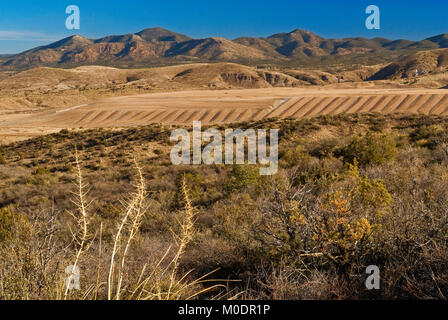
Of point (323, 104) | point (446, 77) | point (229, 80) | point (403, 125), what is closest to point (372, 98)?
point (323, 104)

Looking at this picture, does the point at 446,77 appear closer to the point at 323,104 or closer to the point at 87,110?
the point at 323,104

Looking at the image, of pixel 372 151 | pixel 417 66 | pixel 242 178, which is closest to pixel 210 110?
pixel 372 151

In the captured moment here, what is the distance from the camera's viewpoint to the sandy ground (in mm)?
35656

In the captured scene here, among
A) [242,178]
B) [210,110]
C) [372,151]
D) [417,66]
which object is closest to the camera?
[242,178]

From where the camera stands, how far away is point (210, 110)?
139 feet

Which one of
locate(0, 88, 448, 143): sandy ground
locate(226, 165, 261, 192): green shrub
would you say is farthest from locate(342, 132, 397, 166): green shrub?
locate(0, 88, 448, 143): sandy ground

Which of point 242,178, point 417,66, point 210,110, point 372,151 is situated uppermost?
point 417,66

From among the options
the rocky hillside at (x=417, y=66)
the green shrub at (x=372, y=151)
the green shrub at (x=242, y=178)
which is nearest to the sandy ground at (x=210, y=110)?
the green shrub at (x=372, y=151)

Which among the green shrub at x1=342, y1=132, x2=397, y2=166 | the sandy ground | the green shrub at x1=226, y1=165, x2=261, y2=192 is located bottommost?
the green shrub at x1=226, y1=165, x2=261, y2=192

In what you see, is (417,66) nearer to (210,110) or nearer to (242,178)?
(210,110)

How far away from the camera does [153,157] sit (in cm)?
2091

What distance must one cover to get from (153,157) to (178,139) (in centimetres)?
487

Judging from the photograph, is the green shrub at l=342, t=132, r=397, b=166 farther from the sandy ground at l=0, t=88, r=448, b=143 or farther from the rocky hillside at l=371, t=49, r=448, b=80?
the rocky hillside at l=371, t=49, r=448, b=80

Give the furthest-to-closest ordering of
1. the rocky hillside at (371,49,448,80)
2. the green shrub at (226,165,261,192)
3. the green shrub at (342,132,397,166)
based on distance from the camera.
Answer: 1. the rocky hillside at (371,49,448,80)
2. the green shrub at (342,132,397,166)
3. the green shrub at (226,165,261,192)
